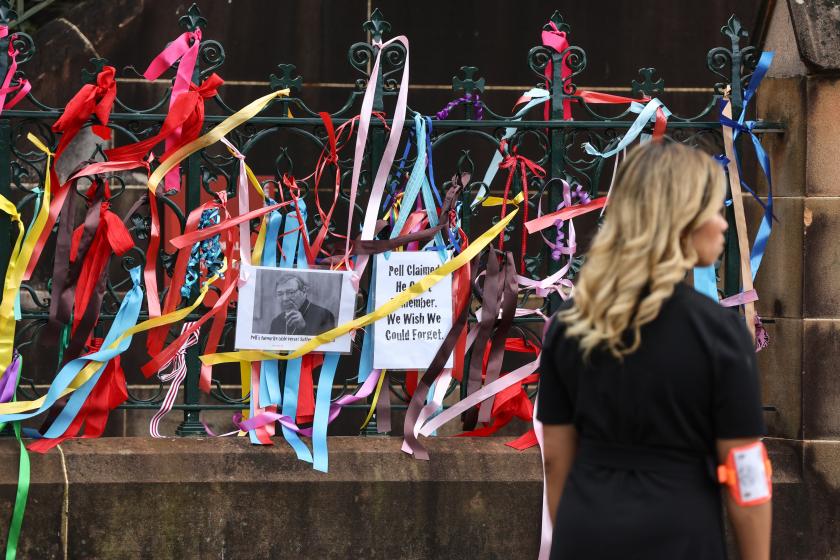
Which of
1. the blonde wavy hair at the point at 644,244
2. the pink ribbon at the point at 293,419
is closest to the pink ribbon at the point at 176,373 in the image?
the pink ribbon at the point at 293,419

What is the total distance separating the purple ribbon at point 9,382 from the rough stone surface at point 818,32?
12.0ft

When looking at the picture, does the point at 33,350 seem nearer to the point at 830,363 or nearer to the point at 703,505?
the point at 830,363

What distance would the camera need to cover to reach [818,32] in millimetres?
5555

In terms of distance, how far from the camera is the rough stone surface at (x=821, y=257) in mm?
5590

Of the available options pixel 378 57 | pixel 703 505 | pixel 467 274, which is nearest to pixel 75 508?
pixel 467 274

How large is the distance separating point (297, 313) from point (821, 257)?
231cm

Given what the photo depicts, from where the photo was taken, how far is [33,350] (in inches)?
298

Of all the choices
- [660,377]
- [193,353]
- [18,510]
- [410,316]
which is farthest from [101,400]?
[660,377]

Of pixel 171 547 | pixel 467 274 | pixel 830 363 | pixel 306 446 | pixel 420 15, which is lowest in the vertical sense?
pixel 171 547

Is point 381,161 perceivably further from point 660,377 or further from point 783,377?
point 660,377

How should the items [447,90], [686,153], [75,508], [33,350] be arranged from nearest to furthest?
[686,153] → [75,508] → [33,350] → [447,90]

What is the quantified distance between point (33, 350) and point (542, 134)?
3.53 m

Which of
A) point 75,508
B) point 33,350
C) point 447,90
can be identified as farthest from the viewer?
point 447,90

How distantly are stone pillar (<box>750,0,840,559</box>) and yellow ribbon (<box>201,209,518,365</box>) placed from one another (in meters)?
1.33
